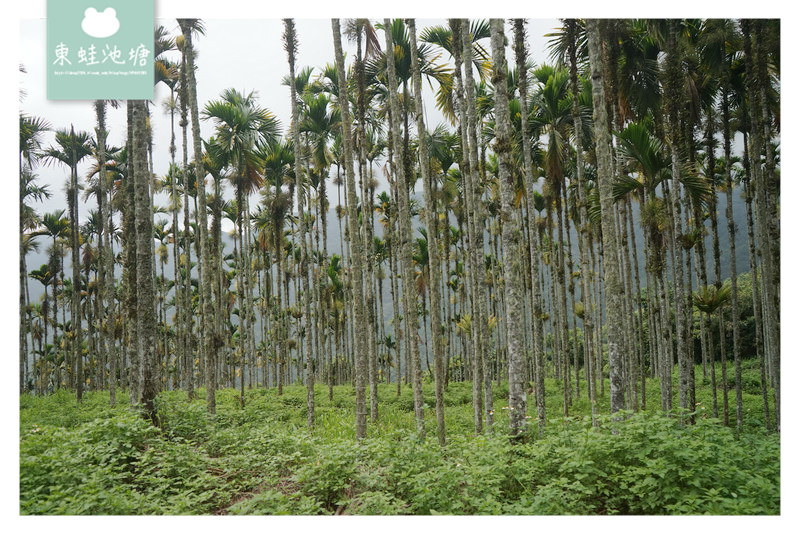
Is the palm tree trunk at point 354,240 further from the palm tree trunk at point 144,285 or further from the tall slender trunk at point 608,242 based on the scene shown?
the tall slender trunk at point 608,242

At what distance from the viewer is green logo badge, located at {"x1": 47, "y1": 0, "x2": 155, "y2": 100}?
5.29 m

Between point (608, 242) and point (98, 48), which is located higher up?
point (98, 48)

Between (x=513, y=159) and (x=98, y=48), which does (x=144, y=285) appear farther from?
(x=513, y=159)

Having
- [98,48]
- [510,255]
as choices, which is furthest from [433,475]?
[98,48]

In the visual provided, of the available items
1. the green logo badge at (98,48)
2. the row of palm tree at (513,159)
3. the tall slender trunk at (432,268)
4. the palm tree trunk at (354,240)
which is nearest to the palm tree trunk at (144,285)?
the row of palm tree at (513,159)

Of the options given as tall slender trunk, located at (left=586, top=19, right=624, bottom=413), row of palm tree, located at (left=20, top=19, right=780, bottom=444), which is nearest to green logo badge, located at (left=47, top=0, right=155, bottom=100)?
row of palm tree, located at (left=20, top=19, right=780, bottom=444)

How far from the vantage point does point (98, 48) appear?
5.32 meters

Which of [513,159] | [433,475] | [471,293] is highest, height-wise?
[513,159]

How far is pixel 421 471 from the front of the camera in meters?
5.96

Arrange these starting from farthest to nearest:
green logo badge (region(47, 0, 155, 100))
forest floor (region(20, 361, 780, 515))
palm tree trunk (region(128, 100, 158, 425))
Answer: palm tree trunk (region(128, 100, 158, 425)) < green logo badge (region(47, 0, 155, 100)) < forest floor (region(20, 361, 780, 515))

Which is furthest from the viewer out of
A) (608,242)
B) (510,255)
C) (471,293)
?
(471,293)

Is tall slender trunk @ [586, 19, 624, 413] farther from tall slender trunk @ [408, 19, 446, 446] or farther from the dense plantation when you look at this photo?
tall slender trunk @ [408, 19, 446, 446]

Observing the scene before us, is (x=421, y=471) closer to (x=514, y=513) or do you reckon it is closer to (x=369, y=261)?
(x=514, y=513)

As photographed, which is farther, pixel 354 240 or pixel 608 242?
pixel 354 240
